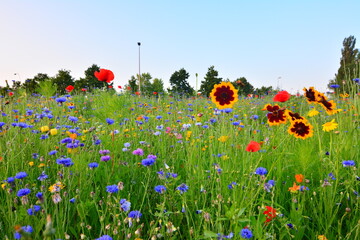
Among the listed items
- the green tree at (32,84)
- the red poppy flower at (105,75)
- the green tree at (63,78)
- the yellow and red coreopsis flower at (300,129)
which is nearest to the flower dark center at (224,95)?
the yellow and red coreopsis flower at (300,129)

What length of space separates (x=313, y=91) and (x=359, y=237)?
81cm

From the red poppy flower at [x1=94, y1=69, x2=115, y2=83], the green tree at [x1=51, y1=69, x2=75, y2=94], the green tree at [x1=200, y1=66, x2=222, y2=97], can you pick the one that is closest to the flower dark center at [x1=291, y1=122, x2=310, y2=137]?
the red poppy flower at [x1=94, y1=69, x2=115, y2=83]

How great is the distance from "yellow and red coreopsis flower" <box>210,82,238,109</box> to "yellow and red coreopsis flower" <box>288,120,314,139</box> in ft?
Result: 1.37

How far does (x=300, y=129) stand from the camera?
1.67 metres

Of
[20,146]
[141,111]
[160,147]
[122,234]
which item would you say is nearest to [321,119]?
[160,147]

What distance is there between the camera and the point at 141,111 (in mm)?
4633

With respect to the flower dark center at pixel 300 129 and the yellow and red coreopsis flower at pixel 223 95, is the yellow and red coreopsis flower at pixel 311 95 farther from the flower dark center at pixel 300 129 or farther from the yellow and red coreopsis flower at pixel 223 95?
the yellow and red coreopsis flower at pixel 223 95

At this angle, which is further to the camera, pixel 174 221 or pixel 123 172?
pixel 123 172

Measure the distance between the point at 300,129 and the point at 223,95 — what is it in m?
0.55

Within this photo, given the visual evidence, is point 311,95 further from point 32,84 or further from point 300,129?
point 32,84

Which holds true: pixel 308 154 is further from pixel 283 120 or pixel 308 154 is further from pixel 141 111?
pixel 141 111

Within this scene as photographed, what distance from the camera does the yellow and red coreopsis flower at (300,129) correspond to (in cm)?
Answer: 164

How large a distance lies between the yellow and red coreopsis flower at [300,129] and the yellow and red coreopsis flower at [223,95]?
1.37 feet

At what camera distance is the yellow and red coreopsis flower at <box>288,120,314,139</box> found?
1.64 meters
